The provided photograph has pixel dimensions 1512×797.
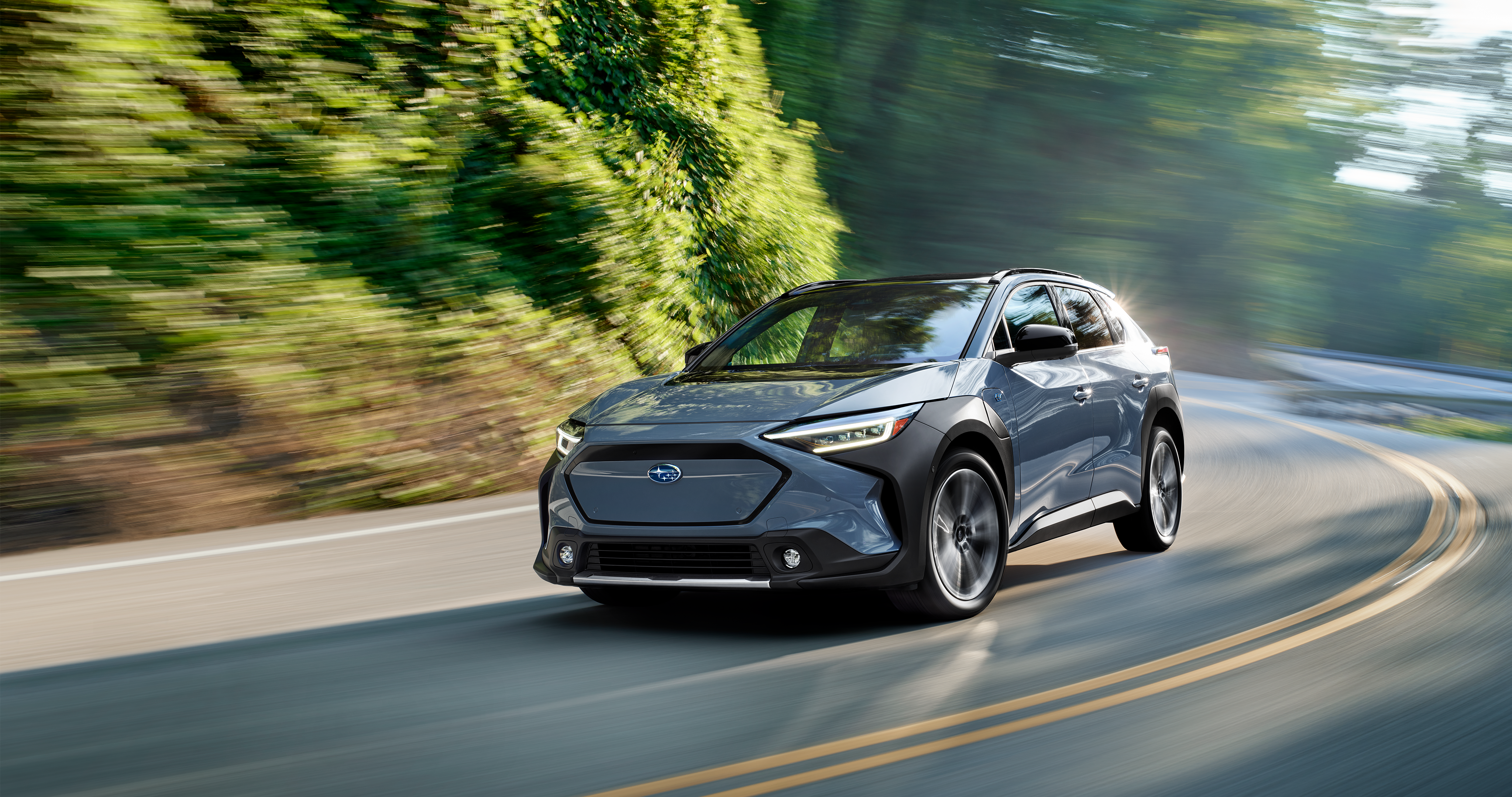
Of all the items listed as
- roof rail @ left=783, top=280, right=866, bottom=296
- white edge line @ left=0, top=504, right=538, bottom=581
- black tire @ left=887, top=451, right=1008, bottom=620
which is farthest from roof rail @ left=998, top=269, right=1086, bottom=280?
white edge line @ left=0, top=504, right=538, bottom=581

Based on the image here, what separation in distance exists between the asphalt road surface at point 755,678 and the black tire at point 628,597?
0.26 feet

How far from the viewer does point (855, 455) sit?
5469 mm

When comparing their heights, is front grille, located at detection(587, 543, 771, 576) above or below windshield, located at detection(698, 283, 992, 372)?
below

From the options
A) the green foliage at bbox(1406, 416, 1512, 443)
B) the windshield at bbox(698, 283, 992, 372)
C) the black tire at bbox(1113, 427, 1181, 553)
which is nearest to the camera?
the windshield at bbox(698, 283, 992, 372)

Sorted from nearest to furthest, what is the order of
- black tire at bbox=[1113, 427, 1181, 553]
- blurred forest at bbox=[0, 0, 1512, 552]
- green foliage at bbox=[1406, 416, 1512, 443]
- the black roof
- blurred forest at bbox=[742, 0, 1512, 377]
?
the black roof → black tire at bbox=[1113, 427, 1181, 553] → blurred forest at bbox=[0, 0, 1512, 552] → green foliage at bbox=[1406, 416, 1512, 443] → blurred forest at bbox=[742, 0, 1512, 377]

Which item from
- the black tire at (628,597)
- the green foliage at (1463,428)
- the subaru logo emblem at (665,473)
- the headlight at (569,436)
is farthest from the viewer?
the green foliage at (1463,428)

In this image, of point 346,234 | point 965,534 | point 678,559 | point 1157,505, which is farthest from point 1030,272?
point 346,234

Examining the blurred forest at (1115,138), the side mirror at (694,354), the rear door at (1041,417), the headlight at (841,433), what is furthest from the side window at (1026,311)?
the blurred forest at (1115,138)

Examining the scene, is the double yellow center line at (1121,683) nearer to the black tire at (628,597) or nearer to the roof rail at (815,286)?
the black tire at (628,597)

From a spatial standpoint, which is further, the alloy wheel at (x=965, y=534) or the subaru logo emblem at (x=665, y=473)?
the alloy wheel at (x=965, y=534)

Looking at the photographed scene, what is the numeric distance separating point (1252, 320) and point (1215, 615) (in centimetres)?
2893

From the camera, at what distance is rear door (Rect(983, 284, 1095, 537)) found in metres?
6.40

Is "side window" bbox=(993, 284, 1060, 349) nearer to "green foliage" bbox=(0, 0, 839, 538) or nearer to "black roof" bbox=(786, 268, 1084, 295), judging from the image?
"black roof" bbox=(786, 268, 1084, 295)

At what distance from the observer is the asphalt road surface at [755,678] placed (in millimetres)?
4055
